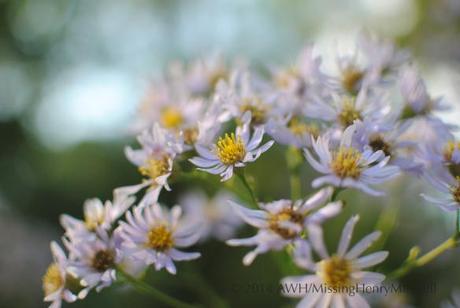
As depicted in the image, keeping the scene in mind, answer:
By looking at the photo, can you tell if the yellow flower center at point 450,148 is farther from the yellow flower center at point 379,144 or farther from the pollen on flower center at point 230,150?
the pollen on flower center at point 230,150

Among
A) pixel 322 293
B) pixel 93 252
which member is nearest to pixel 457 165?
pixel 322 293

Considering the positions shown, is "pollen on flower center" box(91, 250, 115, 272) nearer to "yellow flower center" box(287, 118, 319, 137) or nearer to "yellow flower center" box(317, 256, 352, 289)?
"yellow flower center" box(317, 256, 352, 289)

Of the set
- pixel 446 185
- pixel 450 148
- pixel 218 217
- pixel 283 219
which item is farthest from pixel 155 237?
pixel 218 217

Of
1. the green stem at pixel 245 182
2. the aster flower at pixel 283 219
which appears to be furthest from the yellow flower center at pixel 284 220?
the green stem at pixel 245 182

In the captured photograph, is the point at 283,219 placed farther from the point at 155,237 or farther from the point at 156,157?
the point at 156,157

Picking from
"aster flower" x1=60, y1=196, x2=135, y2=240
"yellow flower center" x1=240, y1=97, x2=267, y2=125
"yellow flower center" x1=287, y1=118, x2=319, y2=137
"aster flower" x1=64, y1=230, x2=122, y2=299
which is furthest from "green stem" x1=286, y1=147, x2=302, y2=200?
"aster flower" x1=64, y1=230, x2=122, y2=299

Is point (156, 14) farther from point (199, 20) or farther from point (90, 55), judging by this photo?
point (90, 55)
